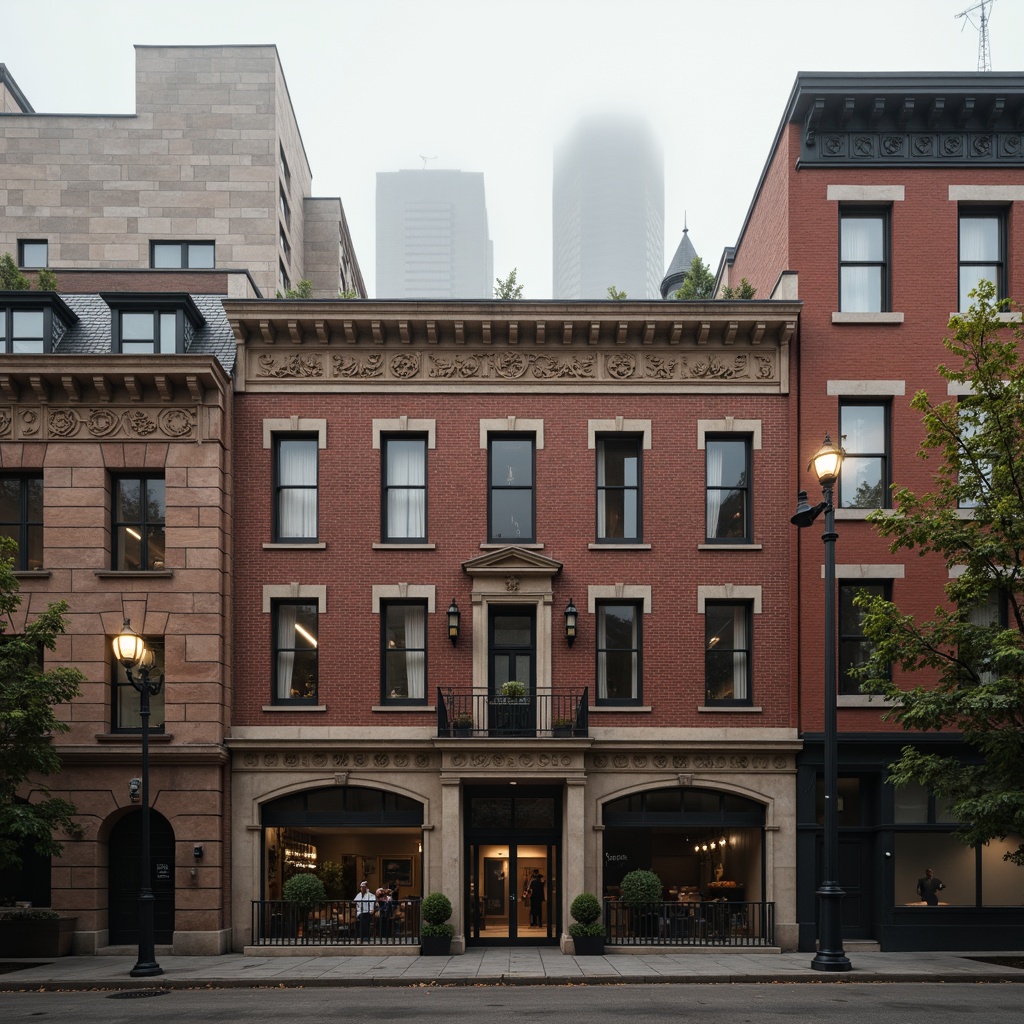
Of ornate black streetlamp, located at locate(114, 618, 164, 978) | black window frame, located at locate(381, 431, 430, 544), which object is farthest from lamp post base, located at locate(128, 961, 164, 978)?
black window frame, located at locate(381, 431, 430, 544)

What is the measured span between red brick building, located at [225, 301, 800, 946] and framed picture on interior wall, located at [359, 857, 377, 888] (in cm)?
5

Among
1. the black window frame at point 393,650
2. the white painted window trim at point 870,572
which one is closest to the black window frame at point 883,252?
the white painted window trim at point 870,572

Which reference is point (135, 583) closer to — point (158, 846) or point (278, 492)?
point (278, 492)

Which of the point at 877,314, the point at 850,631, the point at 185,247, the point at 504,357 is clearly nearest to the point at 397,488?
the point at 504,357

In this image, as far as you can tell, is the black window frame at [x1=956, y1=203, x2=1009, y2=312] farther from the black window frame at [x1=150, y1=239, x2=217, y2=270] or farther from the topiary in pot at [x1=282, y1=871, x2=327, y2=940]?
the black window frame at [x1=150, y1=239, x2=217, y2=270]

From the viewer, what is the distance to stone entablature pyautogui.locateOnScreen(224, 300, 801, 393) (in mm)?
22062

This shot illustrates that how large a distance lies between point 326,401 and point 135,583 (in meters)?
5.67

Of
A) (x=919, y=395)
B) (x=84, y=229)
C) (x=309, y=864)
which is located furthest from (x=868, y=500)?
(x=84, y=229)

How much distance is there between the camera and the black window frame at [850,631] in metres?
21.3

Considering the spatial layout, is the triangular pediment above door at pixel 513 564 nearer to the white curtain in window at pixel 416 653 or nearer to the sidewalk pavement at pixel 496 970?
the white curtain in window at pixel 416 653

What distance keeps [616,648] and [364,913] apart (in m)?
7.59

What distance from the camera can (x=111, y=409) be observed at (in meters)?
21.6

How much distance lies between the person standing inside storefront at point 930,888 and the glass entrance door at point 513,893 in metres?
7.61

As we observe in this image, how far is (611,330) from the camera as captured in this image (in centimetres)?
2211
